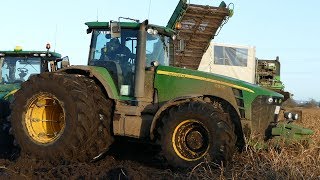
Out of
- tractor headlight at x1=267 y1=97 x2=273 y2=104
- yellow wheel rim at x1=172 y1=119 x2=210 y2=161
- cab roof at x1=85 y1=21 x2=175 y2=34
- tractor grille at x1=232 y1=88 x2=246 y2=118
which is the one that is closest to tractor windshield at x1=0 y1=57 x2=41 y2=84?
cab roof at x1=85 y1=21 x2=175 y2=34

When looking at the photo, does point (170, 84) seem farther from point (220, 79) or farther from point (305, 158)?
point (305, 158)

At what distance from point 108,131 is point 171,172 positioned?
1.41m

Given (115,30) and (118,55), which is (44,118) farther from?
(115,30)

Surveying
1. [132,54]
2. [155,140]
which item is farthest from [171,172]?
[132,54]

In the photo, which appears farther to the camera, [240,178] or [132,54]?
[132,54]

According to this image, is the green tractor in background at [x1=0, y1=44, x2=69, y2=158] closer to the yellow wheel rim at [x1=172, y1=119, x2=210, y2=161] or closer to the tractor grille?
the yellow wheel rim at [x1=172, y1=119, x2=210, y2=161]

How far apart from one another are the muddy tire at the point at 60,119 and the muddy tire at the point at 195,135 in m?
0.99

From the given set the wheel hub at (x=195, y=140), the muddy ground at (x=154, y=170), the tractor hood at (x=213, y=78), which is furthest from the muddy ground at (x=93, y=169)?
the tractor hood at (x=213, y=78)

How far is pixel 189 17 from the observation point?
13.4m

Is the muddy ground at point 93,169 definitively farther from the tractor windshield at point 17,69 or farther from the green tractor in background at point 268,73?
the green tractor in background at point 268,73

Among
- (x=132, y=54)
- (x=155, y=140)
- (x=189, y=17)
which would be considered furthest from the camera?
(x=189, y=17)

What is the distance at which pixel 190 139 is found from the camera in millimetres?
6832

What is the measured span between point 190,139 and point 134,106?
109 cm

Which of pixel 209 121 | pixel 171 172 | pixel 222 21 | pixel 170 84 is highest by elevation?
pixel 222 21
